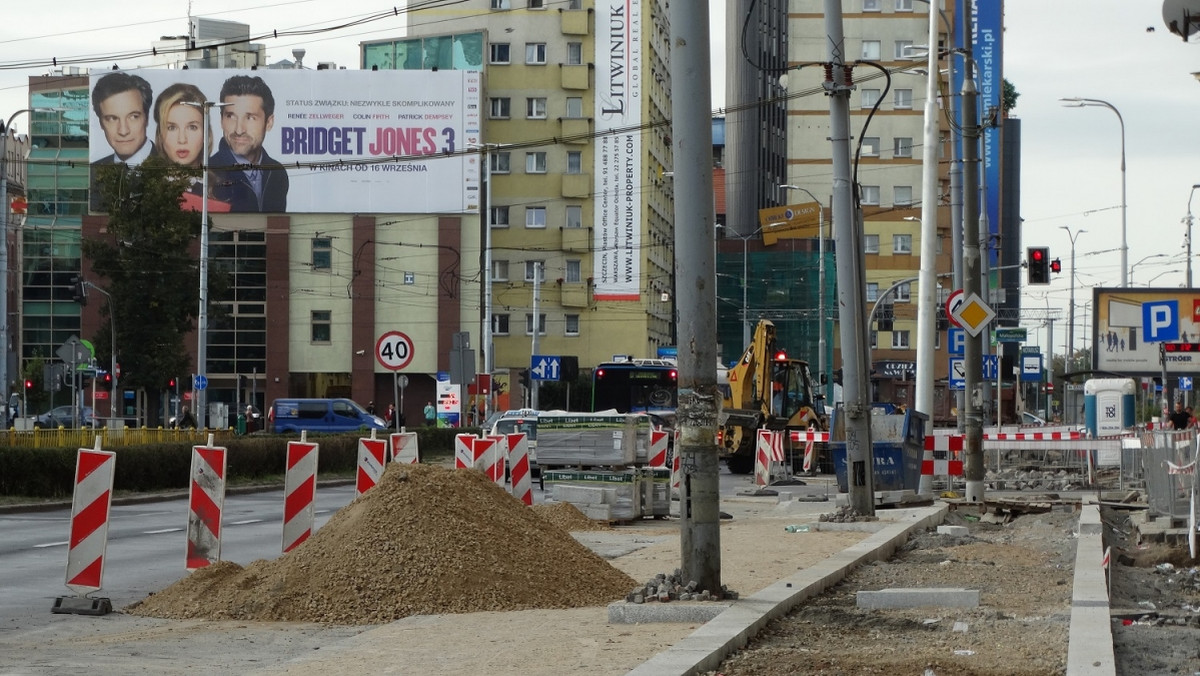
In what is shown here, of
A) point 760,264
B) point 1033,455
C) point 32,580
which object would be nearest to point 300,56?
point 760,264

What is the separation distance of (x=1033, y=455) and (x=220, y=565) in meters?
36.9

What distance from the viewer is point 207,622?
12227 millimetres

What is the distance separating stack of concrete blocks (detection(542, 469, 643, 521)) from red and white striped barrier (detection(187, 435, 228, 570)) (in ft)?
29.6

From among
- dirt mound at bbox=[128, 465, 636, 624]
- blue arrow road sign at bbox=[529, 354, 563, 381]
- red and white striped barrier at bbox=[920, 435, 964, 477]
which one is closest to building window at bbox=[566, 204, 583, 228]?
blue arrow road sign at bbox=[529, 354, 563, 381]

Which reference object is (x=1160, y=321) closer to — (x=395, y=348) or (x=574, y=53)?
(x=395, y=348)

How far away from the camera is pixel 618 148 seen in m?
88.3

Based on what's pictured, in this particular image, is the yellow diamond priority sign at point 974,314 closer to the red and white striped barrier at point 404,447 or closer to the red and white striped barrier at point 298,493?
the red and white striped barrier at point 404,447

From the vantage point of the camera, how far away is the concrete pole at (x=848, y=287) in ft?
69.4

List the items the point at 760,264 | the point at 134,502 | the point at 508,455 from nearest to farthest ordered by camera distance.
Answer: the point at 508,455, the point at 134,502, the point at 760,264

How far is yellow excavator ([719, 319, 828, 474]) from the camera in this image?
43.3 metres

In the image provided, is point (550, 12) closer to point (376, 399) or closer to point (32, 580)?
point (376, 399)

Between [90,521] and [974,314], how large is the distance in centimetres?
1664

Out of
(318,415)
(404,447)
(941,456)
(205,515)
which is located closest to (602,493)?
(404,447)

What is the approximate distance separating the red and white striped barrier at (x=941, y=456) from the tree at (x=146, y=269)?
4843 centimetres
